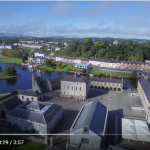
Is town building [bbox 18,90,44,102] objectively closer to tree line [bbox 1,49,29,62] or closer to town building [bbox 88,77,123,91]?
town building [bbox 88,77,123,91]

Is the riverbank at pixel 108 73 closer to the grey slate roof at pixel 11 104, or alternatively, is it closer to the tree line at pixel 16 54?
the grey slate roof at pixel 11 104

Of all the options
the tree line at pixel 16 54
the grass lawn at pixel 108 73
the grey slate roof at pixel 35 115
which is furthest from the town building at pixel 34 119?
the tree line at pixel 16 54

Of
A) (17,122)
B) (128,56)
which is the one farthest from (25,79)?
(128,56)

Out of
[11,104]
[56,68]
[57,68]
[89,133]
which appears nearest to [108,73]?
[57,68]

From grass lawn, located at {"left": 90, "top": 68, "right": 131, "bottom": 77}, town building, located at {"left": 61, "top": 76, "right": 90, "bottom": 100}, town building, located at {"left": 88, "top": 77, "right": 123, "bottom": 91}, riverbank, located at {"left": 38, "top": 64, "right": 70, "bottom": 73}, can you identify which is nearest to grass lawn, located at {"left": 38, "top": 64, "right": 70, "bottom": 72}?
riverbank, located at {"left": 38, "top": 64, "right": 70, "bottom": 73}

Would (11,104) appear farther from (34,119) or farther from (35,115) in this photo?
(34,119)

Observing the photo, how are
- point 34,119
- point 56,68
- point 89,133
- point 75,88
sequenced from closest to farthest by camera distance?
point 89,133 < point 34,119 < point 75,88 < point 56,68
